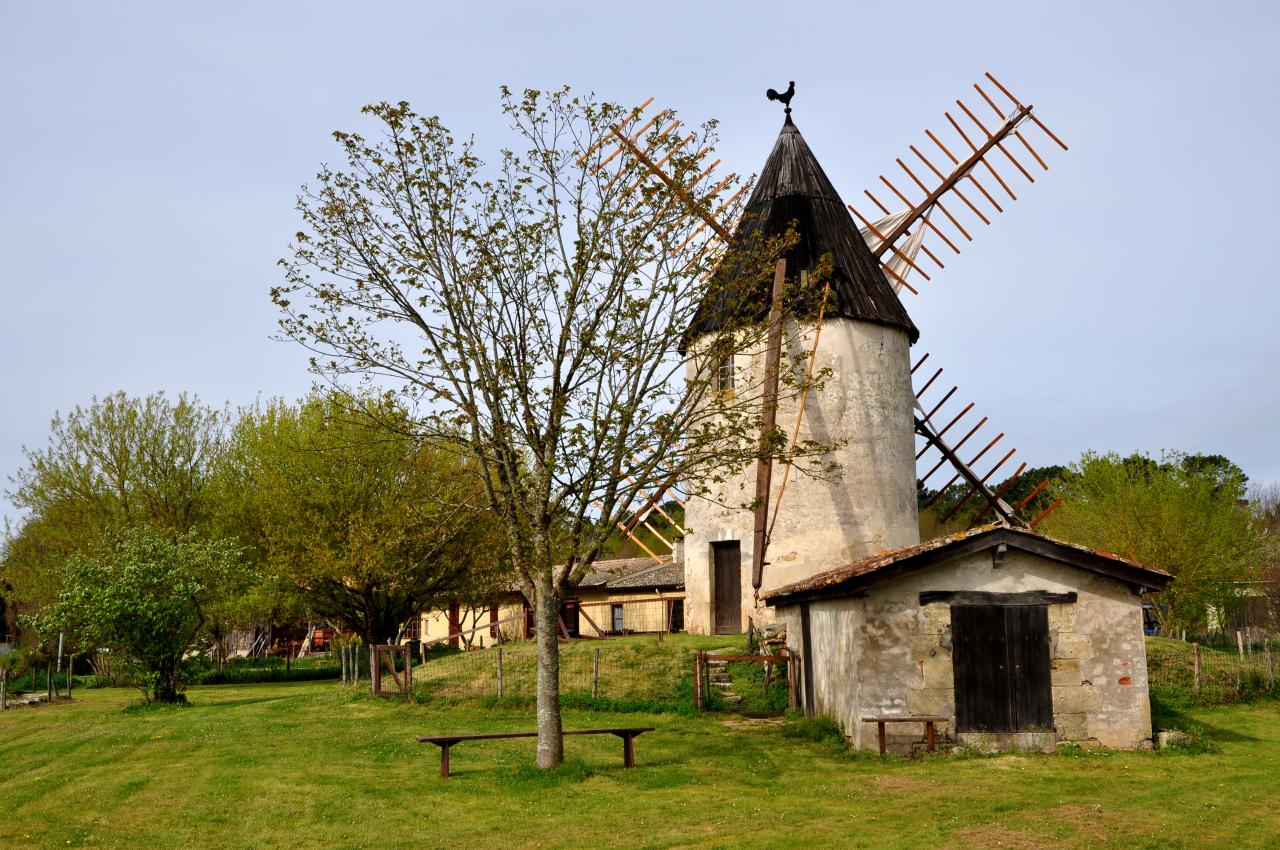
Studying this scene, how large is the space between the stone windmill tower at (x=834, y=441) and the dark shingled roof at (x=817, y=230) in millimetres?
36

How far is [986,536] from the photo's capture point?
16844 millimetres

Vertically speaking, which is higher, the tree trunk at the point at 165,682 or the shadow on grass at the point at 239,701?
the tree trunk at the point at 165,682

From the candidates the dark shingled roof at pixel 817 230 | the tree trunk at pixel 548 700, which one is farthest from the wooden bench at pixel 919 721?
the dark shingled roof at pixel 817 230

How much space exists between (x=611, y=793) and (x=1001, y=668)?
6.60m

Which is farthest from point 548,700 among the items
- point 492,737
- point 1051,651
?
point 1051,651

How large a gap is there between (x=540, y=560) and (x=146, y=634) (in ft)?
44.1

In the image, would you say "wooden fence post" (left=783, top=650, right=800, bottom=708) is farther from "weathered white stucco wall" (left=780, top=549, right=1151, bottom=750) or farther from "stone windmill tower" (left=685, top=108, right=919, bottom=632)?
"stone windmill tower" (left=685, top=108, right=919, bottom=632)

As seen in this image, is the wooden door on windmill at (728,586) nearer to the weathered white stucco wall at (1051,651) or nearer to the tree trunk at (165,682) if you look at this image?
the weathered white stucco wall at (1051,651)

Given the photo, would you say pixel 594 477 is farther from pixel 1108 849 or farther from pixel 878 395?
pixel 878 395

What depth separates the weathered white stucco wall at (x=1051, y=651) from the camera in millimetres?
16594

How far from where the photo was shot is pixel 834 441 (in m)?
26.4

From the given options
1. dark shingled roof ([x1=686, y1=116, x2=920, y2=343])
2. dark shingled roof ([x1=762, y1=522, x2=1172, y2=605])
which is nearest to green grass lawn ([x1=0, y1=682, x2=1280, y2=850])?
dark shingled roof ([x1=762, y1=522, x2=1172, y2=605])

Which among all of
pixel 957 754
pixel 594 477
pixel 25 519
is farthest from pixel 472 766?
pixel 25 519

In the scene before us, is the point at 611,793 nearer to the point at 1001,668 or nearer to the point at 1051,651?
the point at 1001,668
